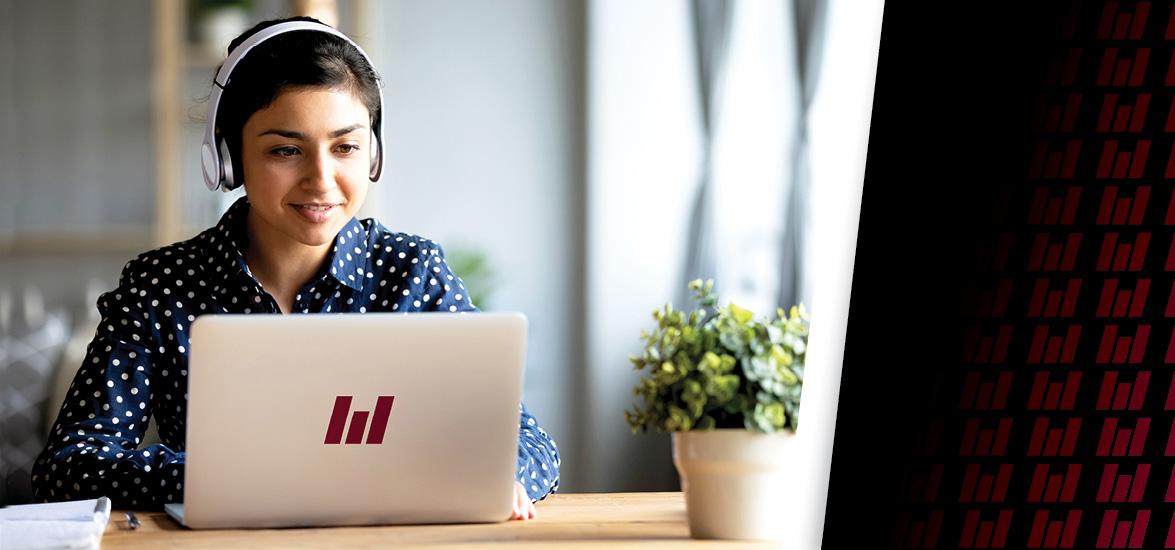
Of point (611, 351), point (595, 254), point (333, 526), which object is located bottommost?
point (611, 351)

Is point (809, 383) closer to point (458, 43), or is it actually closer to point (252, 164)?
point (252, 164)

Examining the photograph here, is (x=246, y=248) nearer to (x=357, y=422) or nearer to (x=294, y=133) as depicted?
(x=294, y=133)

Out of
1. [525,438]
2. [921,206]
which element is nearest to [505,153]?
[525,438]


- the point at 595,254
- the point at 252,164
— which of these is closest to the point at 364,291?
the point at 252,164

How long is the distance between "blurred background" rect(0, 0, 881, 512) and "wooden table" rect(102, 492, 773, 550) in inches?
102

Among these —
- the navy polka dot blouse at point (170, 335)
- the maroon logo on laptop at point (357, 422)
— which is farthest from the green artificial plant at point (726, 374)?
the navy polka dot blouse at point (170, 335)

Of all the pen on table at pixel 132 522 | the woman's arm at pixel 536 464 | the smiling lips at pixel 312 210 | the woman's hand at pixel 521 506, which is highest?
the smiling lips at pixel 312 210

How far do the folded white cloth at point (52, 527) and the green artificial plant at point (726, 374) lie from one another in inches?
17.9

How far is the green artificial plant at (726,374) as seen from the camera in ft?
3.01

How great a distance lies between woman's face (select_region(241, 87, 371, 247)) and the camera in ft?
4.80

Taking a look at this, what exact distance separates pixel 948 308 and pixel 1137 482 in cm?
8

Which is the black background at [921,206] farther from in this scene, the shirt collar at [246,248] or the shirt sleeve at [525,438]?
the shirt collar at [246,248]

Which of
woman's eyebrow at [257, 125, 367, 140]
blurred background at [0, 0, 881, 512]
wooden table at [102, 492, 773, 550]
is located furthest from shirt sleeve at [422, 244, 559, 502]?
blurred background at [0, 0, 881, 512]

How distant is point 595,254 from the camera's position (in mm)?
3854
